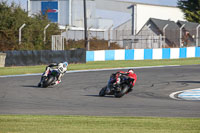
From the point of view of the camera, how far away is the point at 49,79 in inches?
614

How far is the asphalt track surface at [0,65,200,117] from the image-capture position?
9914mm

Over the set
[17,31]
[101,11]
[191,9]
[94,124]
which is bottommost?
[94,124]

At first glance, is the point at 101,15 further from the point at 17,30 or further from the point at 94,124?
the point at 94,124

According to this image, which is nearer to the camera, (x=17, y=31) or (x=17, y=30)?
(x=17, y=30)

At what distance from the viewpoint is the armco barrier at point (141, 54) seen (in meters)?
30.9

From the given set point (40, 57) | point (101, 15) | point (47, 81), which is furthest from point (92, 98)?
point (101, 15)

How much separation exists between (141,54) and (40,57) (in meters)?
9.18

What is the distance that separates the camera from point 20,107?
1062cm

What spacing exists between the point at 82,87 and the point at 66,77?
145 inches

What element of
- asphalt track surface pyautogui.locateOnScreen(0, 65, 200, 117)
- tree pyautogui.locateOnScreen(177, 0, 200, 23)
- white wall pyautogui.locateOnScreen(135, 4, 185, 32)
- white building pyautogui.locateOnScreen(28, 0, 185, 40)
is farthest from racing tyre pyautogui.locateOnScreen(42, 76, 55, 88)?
tree pyautogui.locateOnScreen(177, 0, 200, 23)

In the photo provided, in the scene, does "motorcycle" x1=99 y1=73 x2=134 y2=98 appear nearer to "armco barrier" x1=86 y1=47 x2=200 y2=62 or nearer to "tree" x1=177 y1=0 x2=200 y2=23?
"armco barrier" x1=86 y1=47 x2=200 y2=62

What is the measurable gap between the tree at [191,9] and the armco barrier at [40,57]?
109 ft

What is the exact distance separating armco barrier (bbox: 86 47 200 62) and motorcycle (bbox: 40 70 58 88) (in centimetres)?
1450

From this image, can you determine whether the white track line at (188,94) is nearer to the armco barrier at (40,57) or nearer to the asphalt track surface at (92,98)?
the asphalt track surface at (92,98)
